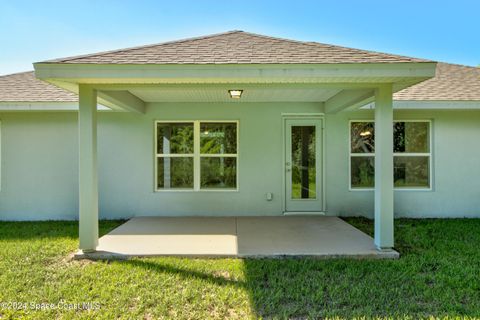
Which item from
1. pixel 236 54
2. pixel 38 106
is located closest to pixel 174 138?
pixel 38 106

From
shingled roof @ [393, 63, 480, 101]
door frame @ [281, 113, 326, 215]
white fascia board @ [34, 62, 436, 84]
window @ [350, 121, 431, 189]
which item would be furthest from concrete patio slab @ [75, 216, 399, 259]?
shingled roof @ [393, 63, 480, 101]

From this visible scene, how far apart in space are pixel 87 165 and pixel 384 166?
4552mm

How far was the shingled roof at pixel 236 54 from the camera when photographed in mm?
4312

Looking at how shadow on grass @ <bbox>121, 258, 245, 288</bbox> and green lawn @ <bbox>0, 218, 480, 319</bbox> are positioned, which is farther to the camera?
shadow on grass @ <bbox>121, 258, 245, 288</bbox>

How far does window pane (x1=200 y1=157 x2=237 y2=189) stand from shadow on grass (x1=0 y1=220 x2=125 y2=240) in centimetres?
223

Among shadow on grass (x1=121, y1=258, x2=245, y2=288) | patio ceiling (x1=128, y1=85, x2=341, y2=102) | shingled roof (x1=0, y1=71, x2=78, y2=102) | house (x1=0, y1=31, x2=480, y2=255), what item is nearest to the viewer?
shadow on grass (x1=121, y1=258, x2=245, y2=288)

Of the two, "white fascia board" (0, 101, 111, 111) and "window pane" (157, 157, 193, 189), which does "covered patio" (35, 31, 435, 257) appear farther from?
"white fascia board" (0, 101, 111, 111)

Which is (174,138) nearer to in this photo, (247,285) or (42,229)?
(42,229)

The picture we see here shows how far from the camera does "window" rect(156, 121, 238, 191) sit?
7719 millimetres

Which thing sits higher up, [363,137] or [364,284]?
[363,137]

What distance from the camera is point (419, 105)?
6.92m

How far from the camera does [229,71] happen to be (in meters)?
4.23

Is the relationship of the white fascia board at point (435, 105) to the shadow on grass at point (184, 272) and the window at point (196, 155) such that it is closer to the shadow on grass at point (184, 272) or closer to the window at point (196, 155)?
the window at point (196, 155)

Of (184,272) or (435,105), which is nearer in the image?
(184,272)
